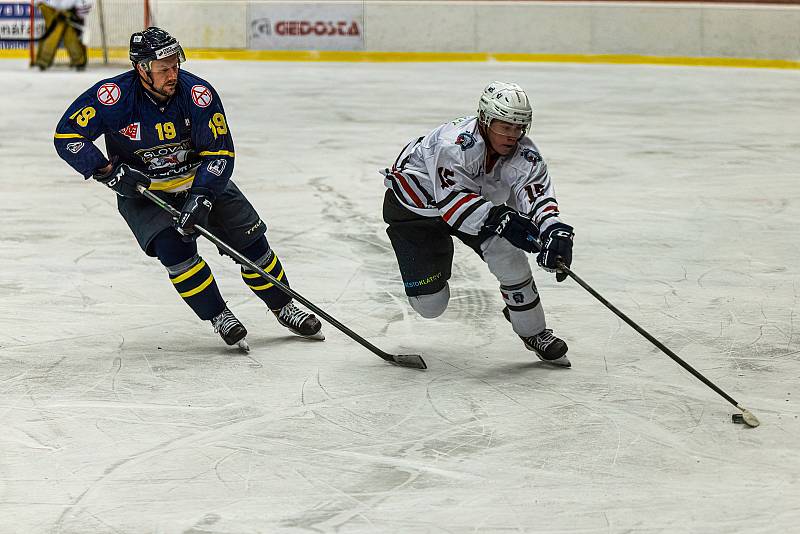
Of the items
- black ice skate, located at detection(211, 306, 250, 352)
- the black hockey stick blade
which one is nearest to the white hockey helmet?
the black hockey stick blade

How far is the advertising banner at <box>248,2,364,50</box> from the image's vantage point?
1487 centimetres

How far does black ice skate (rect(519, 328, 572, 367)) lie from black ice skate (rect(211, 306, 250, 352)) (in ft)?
3.37

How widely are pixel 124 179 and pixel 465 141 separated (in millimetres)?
1215

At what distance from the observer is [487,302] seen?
4.79 meters

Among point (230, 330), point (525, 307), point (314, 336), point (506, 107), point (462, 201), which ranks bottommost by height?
point (314, 336)

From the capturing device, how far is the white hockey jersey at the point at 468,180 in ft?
12.2

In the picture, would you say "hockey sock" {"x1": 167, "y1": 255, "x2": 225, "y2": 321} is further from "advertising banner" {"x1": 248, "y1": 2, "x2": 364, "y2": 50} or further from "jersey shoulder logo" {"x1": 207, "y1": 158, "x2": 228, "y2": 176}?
"advertising banner" {"x1": 248, "y1": 2, "x2": 364, "y2": 50}

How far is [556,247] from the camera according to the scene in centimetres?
360

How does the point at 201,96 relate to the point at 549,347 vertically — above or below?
above

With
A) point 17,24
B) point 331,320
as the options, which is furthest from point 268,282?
point 17,24

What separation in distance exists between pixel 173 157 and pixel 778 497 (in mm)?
2397

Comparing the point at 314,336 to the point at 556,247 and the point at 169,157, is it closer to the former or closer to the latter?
the point at 169,157

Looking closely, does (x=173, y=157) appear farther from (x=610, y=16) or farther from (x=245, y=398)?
(x=610, y=16)

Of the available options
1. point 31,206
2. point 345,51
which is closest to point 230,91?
point 345,51
